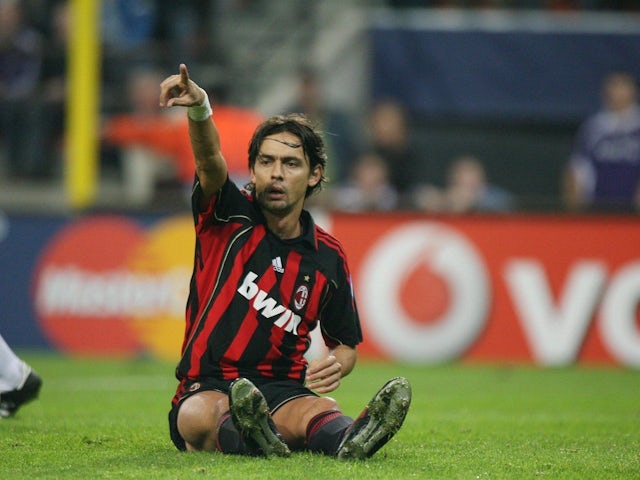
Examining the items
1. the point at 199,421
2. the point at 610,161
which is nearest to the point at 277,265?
the point at 199,421

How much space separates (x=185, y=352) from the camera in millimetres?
5711

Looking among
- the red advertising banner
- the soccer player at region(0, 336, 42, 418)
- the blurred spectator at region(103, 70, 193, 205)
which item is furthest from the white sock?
the blurred spectator at region(103, 70, 193, 205)

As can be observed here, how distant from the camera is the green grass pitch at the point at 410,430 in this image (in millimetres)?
5117

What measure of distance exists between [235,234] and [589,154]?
1000cm

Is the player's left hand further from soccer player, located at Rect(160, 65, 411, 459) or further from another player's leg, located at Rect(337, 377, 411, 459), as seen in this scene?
another player's leg, located at Rect(337, 377, 411, 459)

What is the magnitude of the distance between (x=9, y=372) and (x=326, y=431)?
230 centimetres

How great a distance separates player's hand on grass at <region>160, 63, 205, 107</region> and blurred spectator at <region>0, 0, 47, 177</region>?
10.6 metres

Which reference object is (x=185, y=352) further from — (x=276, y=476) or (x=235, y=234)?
(x=276, y=476)

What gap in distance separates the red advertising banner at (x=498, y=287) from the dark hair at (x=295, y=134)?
6.83m

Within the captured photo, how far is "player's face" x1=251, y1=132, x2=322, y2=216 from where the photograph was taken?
18.7 ft

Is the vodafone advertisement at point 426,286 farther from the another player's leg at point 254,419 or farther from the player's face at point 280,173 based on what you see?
the another player's leg at point 254,419

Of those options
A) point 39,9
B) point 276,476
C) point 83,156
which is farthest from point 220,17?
point 276,476

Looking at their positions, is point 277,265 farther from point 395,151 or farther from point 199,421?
point 395,151

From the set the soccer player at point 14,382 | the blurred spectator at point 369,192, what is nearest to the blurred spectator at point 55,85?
the blurred spectator at point 369,192
